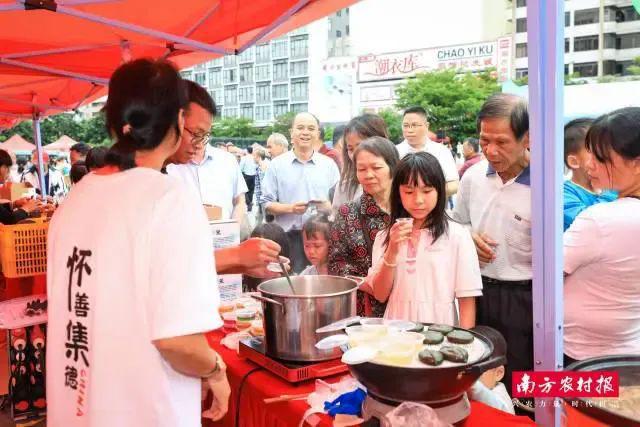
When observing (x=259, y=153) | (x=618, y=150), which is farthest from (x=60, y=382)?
(x=259, y=153)

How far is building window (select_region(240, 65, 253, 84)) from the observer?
4959 cm

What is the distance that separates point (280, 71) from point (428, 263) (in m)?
47.1

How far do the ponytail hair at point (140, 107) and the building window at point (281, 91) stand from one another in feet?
158

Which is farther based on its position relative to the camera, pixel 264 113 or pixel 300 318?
pixel 264 113

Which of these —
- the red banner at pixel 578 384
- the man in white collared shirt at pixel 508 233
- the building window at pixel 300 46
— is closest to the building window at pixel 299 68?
the building window at pixel 300 46

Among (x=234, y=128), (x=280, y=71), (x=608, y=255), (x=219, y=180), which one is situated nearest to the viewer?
(x=608, y=255)

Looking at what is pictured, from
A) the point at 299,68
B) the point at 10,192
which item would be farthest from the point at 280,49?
the point at 10,192

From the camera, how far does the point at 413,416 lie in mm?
1086

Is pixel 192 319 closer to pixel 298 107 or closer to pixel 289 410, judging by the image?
pixel 289 410

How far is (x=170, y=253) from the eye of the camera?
1.04 m

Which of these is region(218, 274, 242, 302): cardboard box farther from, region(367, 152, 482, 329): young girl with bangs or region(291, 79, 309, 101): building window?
region(291, 79, 309, 101): building window

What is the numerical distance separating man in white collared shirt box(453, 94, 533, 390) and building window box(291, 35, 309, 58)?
43383 millimetres

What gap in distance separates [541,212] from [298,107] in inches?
1814

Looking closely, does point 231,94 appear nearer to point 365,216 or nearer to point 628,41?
point 628,41
